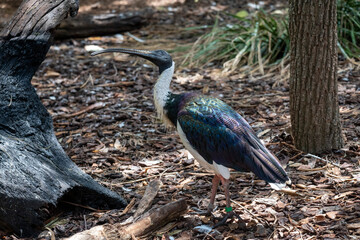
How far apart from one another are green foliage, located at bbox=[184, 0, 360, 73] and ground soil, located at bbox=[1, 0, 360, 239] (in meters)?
0.22

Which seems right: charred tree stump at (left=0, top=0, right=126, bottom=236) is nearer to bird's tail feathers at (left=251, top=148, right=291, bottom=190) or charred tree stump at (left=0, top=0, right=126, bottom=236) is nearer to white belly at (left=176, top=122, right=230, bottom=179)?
white belly at (left=176, top=122, right=230, bottom=179)

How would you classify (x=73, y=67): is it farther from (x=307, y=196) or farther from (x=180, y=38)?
(x=307, y=196)

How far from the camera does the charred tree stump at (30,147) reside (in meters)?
3.75

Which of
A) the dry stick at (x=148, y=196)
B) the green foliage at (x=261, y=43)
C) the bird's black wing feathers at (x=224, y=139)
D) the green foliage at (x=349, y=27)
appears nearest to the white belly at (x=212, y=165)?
the bird's black wing feathers at (x=224, y=139)

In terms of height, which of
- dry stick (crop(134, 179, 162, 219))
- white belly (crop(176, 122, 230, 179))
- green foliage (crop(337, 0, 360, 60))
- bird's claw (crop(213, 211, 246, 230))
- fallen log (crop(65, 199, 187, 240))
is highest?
green foliage (crop(337, 0, 360, 60))

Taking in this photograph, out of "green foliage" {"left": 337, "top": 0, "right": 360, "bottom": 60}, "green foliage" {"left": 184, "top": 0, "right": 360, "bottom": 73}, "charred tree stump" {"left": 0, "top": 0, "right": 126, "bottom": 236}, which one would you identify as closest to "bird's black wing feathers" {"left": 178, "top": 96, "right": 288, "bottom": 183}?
"charred tree stump" {"left": 0, "top": 0, "right": 126, "bottom": 236}

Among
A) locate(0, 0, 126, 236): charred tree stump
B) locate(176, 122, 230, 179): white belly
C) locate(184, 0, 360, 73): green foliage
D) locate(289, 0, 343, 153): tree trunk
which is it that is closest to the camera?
locate(0, 0, 126, 236): charred tree stump

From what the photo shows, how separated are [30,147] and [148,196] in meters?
1.05

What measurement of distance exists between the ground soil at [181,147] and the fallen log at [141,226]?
0.25ft

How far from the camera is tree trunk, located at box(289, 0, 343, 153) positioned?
4562 mm

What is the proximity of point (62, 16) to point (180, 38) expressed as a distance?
4.79 m

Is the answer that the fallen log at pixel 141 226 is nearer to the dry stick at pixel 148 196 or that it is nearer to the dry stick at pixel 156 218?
the dry stick at pixel 156 218

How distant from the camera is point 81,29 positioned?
9070 millimetres

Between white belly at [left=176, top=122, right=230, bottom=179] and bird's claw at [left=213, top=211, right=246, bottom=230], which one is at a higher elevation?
white belly at [left=176, top=122, right=230, bottom=179]
